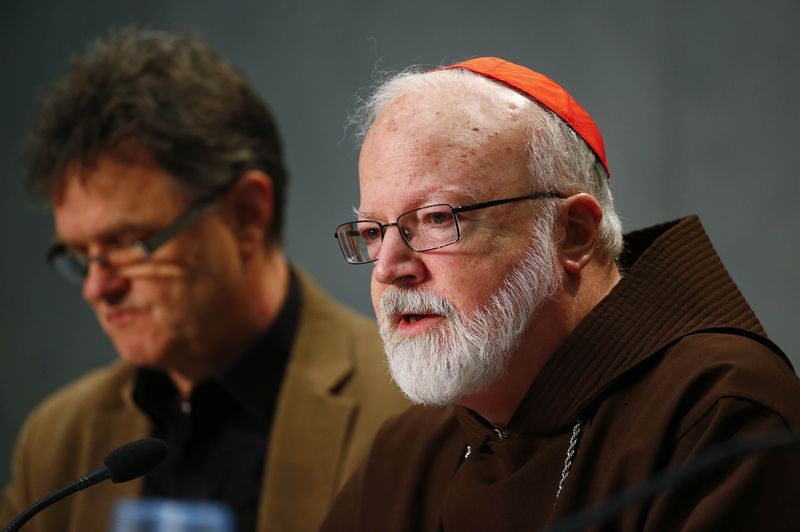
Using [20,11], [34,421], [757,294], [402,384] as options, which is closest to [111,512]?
[34,421]

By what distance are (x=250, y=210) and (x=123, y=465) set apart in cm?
177

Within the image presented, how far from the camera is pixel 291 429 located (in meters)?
3.49

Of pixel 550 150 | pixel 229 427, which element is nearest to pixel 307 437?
pixel 229 427

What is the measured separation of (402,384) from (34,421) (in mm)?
2407

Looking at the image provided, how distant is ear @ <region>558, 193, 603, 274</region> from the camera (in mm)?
2219

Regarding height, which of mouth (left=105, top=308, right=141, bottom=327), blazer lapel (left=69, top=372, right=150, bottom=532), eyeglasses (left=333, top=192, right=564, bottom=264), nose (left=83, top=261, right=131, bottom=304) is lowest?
blazer lapel (left=69, top=372, right=150, bottom=532)

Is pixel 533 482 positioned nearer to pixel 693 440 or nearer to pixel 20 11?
pixel 693 440

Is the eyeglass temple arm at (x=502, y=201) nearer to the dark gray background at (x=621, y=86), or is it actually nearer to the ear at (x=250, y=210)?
the dark gray background at (x=621, y=86)

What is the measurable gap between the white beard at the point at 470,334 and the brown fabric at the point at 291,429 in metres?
1.28

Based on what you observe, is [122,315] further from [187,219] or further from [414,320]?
[414,320]

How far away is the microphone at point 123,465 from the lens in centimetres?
200

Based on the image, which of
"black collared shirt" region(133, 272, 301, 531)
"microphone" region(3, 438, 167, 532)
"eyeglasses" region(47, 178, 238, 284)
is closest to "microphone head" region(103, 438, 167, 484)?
"microphone" region(3, 438, 167, 532)

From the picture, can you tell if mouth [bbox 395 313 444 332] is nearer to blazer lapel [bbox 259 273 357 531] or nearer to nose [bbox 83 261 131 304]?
blazer lapel [bbox 259 273 357 531]

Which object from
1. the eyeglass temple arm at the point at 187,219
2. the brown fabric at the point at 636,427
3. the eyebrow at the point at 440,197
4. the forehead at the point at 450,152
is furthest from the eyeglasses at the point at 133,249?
the eyebrow at the point at 440,197
